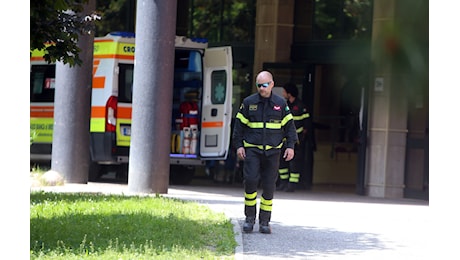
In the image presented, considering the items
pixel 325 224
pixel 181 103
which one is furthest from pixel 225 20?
pixel 325 224

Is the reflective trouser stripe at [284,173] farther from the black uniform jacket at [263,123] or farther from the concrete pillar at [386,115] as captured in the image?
the black uniform jacket at [263,123]

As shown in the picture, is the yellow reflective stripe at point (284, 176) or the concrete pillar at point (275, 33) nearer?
the yellow reflective stripe at point (284, 176)

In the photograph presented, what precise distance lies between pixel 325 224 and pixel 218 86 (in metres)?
7.25

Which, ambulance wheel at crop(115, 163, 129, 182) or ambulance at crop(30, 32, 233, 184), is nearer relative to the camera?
ambulance at crop(30, 32, 233, 184)

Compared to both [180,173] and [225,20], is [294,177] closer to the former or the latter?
[180,173]

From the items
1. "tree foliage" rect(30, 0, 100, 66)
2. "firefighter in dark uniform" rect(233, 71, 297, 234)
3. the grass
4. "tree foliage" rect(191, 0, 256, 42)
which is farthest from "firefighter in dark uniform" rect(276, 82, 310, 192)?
"tree foliage" rect(30, 0, 100, 66)

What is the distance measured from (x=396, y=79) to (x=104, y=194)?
22.4 feet

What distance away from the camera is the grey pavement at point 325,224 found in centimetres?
1220

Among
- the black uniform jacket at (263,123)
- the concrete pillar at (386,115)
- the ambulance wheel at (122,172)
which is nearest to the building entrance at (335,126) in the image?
the concrete pillar at (386,115)

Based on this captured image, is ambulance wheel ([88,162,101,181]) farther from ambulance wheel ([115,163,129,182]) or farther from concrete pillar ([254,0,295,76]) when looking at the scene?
concrete pillar ([254,0,295,76])

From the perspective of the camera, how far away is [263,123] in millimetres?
13375

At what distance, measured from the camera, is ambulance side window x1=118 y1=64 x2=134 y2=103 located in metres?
21.6

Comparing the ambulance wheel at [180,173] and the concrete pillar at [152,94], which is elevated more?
the concrete pillar at [152,94]

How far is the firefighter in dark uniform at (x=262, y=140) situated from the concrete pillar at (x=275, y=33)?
399 inches
